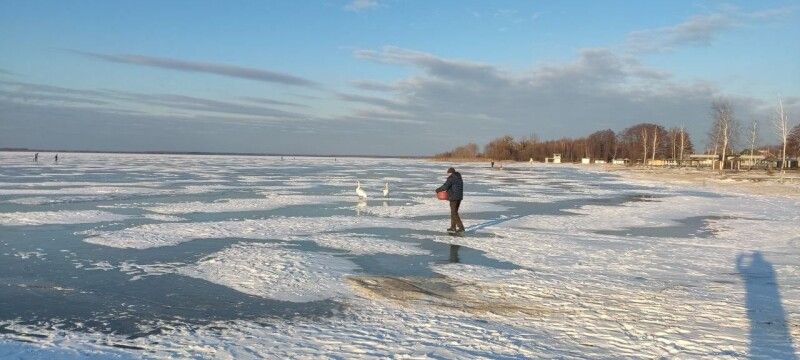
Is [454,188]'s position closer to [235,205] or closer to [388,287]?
[388,287]

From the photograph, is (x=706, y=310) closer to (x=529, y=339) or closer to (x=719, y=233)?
(x=529, y=339)

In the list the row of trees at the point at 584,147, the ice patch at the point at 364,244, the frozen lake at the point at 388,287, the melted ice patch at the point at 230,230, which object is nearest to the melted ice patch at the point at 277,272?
the frozen lake at the point at 388,287

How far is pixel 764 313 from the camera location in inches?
280

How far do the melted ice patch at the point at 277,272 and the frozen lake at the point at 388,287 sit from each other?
0.05 m

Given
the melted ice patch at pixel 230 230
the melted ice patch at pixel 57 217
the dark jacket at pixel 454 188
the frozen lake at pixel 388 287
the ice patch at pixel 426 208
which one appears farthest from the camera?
the ice patch at pixel 426 208

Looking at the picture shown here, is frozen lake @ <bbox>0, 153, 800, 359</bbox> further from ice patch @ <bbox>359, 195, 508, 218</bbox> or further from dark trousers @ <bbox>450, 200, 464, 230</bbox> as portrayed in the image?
ice patch @ <bbox>359, 195, 508, 218</bbox>

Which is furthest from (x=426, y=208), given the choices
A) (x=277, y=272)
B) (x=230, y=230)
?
(x=277, y=272)

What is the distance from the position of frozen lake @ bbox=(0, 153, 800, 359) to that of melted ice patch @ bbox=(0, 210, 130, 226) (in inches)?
1.8

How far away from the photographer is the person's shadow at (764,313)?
5.71 metres

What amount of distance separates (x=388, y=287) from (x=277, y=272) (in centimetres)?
191

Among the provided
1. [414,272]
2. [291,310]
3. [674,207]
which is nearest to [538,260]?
[414,272]

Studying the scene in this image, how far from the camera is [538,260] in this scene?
10711 mm

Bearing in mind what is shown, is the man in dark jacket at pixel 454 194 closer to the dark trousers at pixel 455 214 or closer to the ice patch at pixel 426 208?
the dark trousers at pixel 455 214

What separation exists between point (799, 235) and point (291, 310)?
13157 mm
